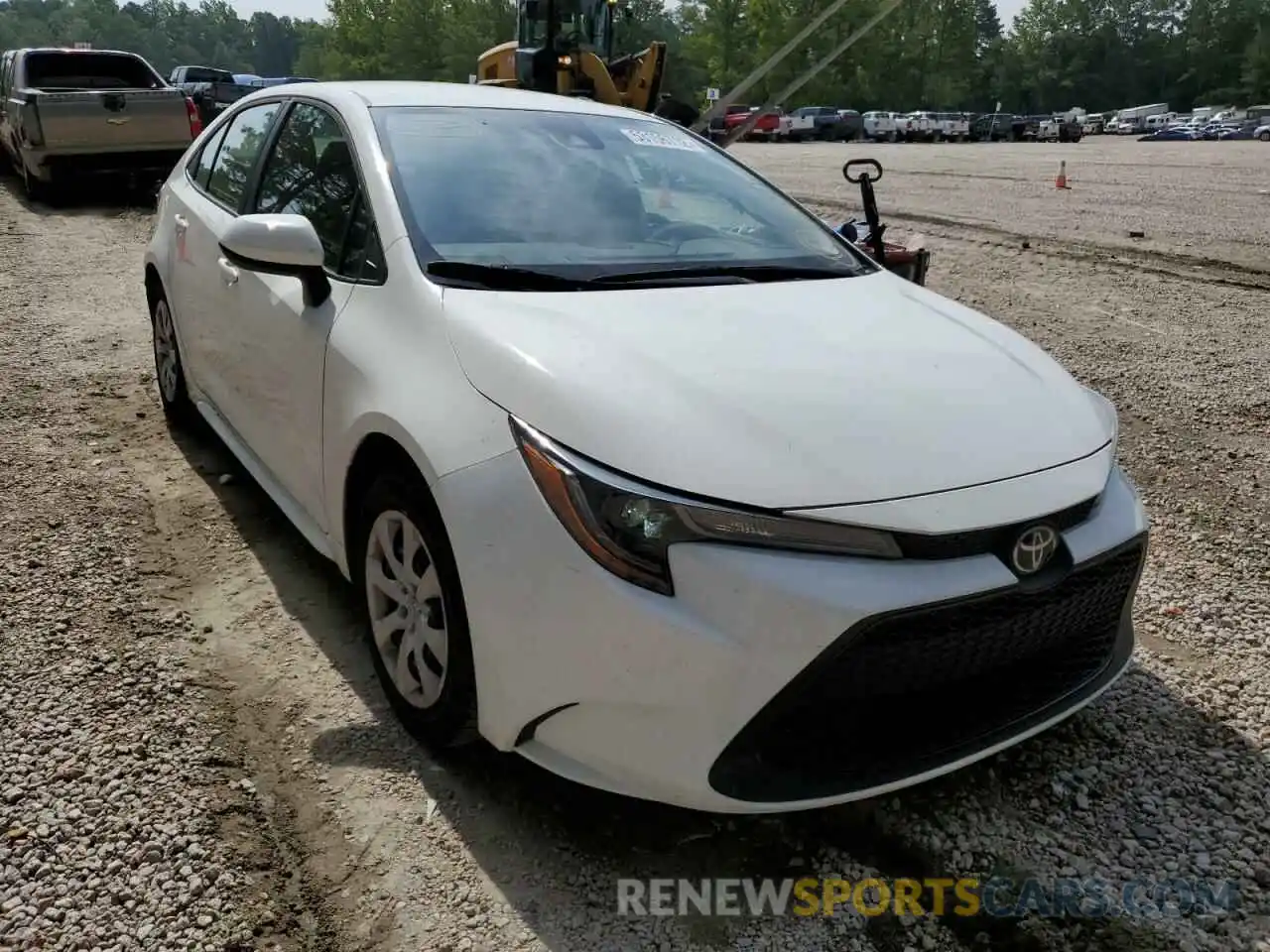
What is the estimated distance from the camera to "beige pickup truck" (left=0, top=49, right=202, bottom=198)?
11.3m

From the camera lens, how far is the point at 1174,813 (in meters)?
2.45

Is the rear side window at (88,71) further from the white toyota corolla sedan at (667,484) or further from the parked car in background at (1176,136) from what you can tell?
the parked car in background at (1176,136)

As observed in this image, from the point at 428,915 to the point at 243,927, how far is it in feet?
1.19

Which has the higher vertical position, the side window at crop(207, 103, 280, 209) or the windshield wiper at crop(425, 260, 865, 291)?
the side window at crop(207, 103, 280, 209)

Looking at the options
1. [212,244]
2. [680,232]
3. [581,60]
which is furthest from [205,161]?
[581,60]

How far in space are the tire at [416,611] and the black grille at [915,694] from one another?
0.65m

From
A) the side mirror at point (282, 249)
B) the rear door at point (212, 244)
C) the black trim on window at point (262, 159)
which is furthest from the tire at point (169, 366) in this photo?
the side mirror at point (282, 249)

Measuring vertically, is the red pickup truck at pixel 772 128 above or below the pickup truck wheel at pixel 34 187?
above

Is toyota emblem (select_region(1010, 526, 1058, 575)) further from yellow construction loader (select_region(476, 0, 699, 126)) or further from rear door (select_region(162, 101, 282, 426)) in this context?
yellow construction loader (select_region(476, 0, 699, 126))

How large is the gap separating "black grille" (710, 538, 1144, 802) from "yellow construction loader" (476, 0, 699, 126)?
11.5 meters

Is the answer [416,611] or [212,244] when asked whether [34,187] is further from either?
[416,611]

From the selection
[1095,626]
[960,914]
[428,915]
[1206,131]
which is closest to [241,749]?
[428,915]

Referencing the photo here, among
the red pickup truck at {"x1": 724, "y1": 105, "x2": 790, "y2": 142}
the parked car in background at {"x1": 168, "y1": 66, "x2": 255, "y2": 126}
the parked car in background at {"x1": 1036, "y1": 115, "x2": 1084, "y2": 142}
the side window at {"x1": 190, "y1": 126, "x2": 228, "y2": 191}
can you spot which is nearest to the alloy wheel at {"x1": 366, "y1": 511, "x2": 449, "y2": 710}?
the side window at {"x1": 190, "y1": 126, "x2": 228, "y2": 191}

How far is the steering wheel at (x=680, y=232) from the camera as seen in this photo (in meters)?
3.02
